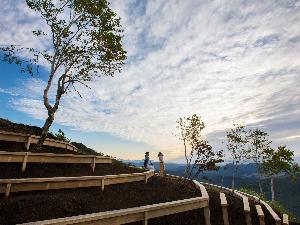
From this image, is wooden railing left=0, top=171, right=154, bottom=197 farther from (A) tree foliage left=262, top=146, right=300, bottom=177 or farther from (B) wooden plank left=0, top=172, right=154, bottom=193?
(A) tree foliage left=262, top=146, right=300, bottom=177

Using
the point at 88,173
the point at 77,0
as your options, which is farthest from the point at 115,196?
the point at 77,0

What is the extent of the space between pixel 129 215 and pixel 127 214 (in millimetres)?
148

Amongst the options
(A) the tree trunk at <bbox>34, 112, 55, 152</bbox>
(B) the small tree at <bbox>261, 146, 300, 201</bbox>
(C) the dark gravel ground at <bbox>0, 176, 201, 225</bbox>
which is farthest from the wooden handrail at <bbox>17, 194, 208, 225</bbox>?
(B) the small tree at <bbox>261, 146, 300, 201</bbox>

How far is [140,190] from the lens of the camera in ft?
53.8

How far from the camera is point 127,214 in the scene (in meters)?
8.59

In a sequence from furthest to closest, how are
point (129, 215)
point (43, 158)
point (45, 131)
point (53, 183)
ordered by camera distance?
point (45, 131)
point (43, 158)
point (53, 183)
point (129, 215)

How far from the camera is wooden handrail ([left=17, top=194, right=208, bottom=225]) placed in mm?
7269

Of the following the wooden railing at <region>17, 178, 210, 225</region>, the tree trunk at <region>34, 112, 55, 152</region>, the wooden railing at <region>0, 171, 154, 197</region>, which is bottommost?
the wooden railing at <region>17, 178, 210, 225</region>

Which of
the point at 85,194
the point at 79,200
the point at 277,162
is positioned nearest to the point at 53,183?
the point at 85,194

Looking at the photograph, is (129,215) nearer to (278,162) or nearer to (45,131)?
(45,131)

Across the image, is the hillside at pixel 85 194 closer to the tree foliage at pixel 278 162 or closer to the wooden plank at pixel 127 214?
the wooden plank at pixel 127 214

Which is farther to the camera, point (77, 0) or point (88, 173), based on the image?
point (77, 0)

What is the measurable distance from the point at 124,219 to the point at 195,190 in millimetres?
11076

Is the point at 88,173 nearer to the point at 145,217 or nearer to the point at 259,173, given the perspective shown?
the point at 145,217
